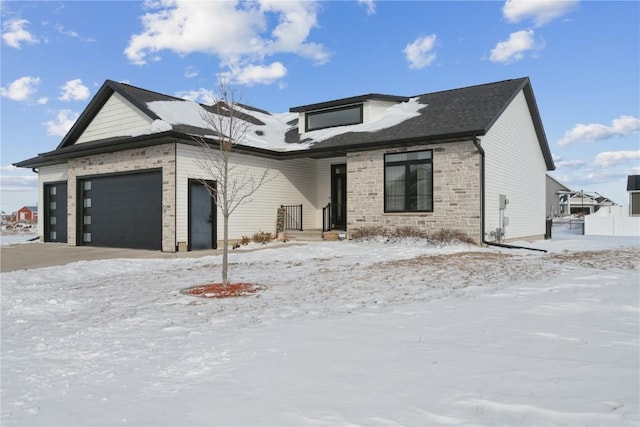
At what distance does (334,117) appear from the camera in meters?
18.1

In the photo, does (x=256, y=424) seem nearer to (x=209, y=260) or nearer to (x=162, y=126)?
(x=209, y=260)

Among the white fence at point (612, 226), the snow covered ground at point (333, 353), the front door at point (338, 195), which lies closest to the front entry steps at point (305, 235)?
the front door at point (338, 195)

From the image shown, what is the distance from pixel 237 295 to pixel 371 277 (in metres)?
2.55

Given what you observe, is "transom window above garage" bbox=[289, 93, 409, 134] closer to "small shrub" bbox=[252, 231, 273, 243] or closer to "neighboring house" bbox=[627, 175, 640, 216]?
"small shrub" bbox=[252, 231, 273, 243]

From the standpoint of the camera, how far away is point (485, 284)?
691 centimetres

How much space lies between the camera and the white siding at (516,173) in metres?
13.5

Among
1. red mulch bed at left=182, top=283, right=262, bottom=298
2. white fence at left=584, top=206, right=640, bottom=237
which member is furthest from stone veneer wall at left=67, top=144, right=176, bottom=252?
white fence at left=584, top=206, right=640, bottom=237

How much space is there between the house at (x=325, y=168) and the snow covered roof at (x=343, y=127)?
61 mm

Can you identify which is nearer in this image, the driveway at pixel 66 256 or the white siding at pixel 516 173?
the driveway at pixel 66 256

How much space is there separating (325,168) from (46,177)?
12.4m

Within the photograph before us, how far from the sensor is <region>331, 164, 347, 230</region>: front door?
674 inches

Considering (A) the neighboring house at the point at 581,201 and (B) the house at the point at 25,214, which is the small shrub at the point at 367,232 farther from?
(A) the neighboring house at the point at 581,201

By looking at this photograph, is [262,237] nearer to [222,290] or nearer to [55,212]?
[222,290]

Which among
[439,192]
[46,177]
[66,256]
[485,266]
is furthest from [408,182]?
[46,177]
